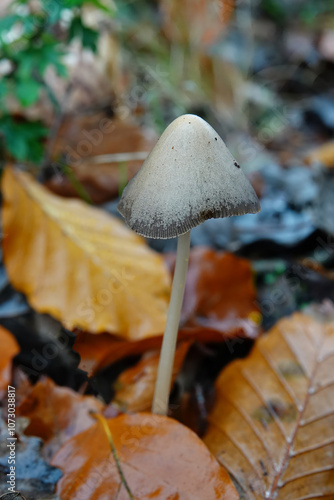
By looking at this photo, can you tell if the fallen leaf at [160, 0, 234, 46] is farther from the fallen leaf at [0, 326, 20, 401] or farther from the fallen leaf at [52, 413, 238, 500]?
the fallen leaf at [52, 413, 238, 500]

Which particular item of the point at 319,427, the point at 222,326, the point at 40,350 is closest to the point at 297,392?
the point at 319,427

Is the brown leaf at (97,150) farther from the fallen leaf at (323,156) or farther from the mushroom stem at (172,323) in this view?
the mushroom stem at (172,323)

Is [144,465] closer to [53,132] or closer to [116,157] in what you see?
[116,157]

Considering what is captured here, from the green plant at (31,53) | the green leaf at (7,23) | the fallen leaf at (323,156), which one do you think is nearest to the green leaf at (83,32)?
the green plant at (31,53)

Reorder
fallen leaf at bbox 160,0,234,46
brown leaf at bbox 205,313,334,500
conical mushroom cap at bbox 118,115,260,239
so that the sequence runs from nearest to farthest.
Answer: conical mushroom cap at bbox 118,115,260,239
brown leaf at bbox 205,313,334,500
fallen leaf at bbox 160,0,234,46

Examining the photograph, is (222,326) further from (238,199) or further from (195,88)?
(195,88)

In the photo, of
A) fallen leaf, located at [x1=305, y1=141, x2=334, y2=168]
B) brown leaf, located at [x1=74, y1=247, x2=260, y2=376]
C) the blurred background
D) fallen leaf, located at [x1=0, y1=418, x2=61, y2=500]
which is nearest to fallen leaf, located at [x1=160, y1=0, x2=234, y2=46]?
the blurred background

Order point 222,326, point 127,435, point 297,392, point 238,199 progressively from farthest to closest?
1. point 222,326
2. point 297,392
3. point 127,435
4. point 238,199
